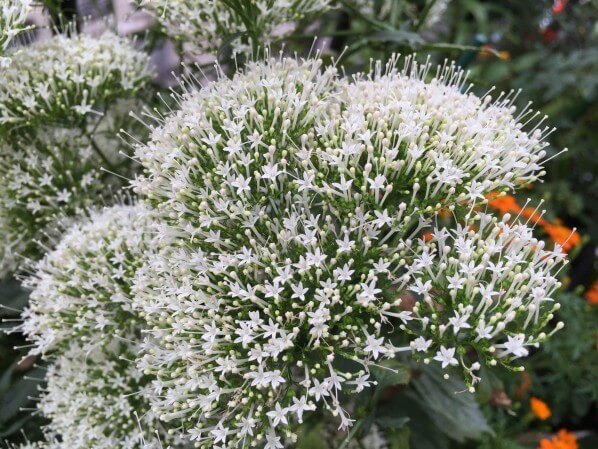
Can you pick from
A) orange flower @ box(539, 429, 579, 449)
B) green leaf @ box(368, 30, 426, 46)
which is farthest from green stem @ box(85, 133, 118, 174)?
orange flower @ box(539, 429, 579, 449)

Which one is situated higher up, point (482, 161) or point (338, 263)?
point (482, 161)

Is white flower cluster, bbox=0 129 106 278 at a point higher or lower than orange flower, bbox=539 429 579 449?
higher

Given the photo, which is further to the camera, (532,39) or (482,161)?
(532,39)

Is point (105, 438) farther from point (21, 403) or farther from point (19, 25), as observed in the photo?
point (19, 25)

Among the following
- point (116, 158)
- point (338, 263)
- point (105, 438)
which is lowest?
point (105, 438)

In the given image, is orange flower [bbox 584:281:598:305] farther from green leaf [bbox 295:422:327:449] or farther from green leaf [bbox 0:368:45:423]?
green leaf [bbox 0:368:45:423]

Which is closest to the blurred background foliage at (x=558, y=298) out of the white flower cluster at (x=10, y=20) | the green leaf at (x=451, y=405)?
the green leaf at (x=451, y=405)

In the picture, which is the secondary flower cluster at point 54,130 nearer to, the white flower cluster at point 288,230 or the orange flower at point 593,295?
the white flower cluster at point 288,230

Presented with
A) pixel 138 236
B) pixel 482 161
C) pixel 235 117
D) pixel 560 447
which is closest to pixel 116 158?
pixel 138 236
